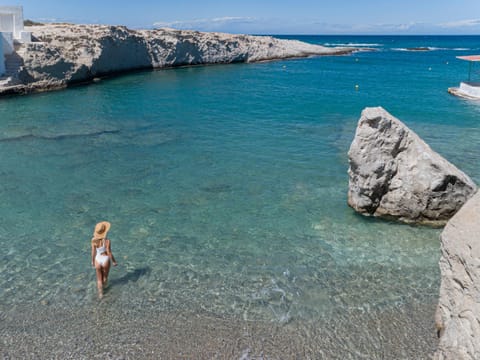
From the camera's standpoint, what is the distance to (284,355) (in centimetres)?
833

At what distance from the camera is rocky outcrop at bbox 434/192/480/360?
5.89 metres

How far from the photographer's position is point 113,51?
55594 mm

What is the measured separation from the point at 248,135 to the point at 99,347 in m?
17.6

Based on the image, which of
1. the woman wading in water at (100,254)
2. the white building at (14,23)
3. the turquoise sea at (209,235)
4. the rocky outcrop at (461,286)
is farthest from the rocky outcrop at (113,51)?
the rocky outcrop at (461,286)

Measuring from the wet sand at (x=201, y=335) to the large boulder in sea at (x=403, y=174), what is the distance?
4257mm

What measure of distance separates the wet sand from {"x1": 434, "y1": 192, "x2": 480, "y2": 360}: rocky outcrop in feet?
6.35

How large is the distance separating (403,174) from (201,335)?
8.08 meters

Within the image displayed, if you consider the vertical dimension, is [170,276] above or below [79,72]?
below

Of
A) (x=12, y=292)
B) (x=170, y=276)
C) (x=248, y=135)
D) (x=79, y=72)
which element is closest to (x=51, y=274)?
(x=12, y=292)

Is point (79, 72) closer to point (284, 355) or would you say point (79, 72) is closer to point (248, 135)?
point (248, 135)

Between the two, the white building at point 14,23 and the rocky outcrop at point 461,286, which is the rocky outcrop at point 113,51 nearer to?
the white building at point 14,23

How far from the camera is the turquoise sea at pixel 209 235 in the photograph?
9289 mm

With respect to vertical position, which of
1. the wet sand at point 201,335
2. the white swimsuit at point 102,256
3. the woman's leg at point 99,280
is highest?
the white swimsuit at point 102,256

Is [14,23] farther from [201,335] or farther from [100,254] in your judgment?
[201,335]
